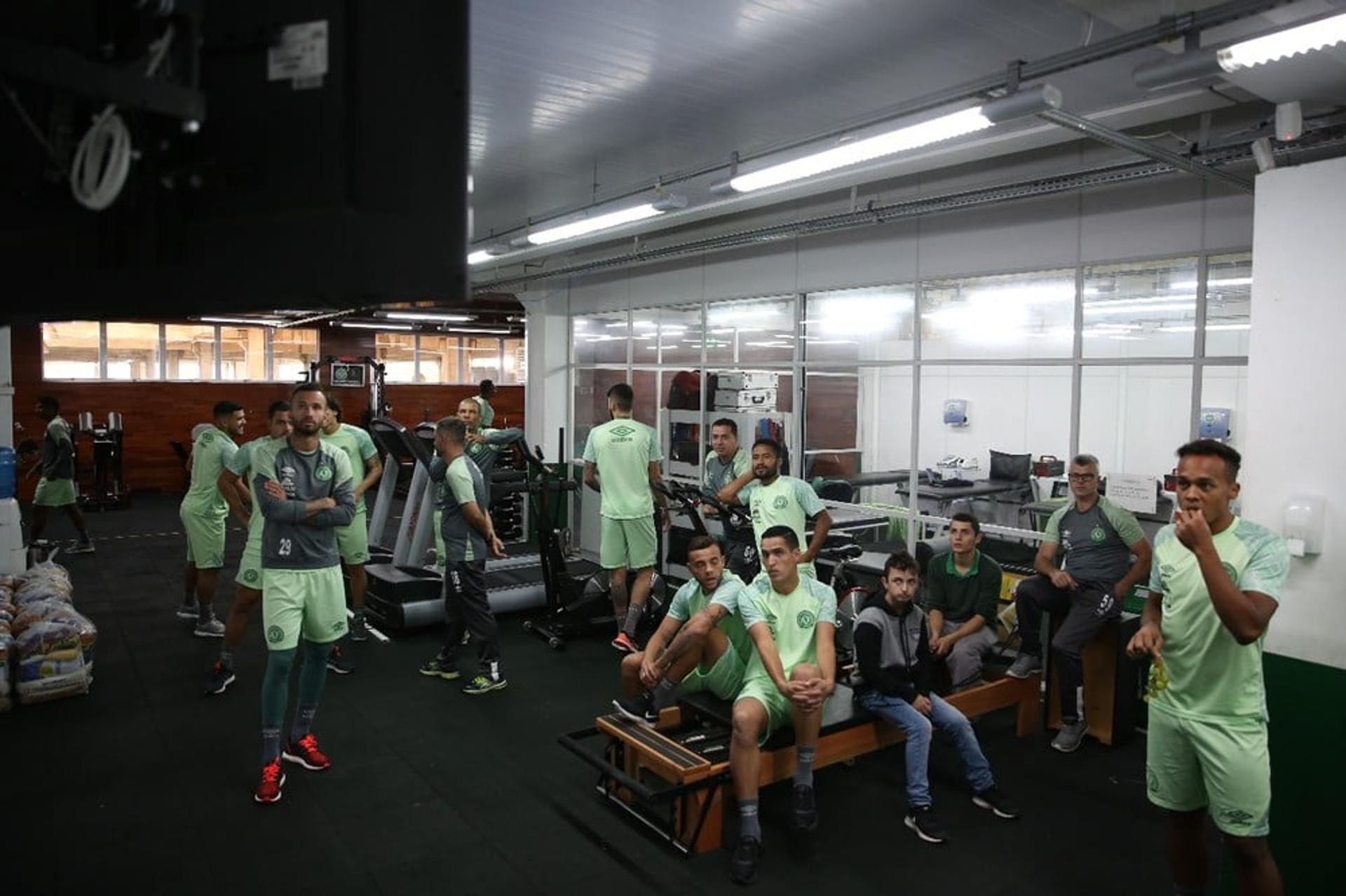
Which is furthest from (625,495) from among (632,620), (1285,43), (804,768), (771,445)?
(1285,43)

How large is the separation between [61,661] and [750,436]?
17.5 feet

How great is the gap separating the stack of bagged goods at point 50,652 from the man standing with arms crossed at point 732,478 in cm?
393

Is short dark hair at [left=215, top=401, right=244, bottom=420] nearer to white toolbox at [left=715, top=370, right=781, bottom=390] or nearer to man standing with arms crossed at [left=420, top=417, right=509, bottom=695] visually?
man standing with arms crossed at [left=420, top=417, right=509, bottom=695]

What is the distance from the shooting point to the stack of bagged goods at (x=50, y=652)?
16.5 ft

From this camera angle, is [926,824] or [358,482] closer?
[926,824]

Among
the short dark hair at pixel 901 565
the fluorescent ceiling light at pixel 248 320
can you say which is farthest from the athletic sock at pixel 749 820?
the fluorescent ceiling light at pixel 248 320

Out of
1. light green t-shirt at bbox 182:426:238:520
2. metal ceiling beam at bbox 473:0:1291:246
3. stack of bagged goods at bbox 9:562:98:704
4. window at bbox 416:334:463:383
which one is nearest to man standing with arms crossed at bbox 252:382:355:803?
stack of bagged goods at bbox 9:562:98:704

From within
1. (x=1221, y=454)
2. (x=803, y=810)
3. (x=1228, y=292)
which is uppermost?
(x=1228, y=292)

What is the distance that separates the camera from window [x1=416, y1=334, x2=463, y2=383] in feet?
61.7

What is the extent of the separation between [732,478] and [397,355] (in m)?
14.0

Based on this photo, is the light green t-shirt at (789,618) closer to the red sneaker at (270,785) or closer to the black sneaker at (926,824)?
the black sneaker at (926,824)

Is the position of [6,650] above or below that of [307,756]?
above

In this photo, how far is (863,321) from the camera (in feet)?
29.7

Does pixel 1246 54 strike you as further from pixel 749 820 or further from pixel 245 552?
pixel 245 552
